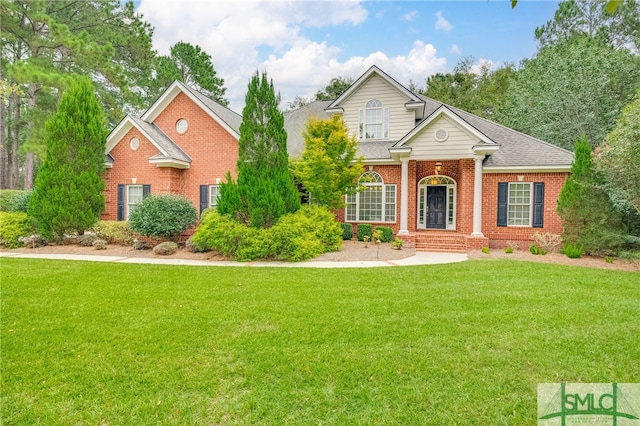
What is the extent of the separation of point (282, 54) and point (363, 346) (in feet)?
59.8

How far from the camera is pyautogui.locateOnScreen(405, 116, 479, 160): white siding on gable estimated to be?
13539mm

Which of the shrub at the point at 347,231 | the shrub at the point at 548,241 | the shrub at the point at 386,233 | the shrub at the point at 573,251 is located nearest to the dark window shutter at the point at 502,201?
the shrub at the point at 548,241

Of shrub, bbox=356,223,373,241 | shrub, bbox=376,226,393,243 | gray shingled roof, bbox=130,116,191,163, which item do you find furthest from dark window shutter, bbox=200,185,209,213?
shrub, bbox=376,226,393,243

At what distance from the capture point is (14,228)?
1314cm

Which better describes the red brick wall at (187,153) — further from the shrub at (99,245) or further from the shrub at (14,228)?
the shrub at (99,245)

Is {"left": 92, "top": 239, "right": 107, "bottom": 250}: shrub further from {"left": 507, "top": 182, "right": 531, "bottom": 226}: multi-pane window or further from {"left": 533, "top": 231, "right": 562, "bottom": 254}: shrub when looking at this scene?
{"left": 533, "top": 231, "right": 562, "bottom": 254}: shrub

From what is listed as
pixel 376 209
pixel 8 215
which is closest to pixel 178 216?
pixel 8 215

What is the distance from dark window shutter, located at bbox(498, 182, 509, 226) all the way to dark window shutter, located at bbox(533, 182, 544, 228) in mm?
998

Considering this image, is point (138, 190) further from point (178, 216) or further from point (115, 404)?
point (115, 404)

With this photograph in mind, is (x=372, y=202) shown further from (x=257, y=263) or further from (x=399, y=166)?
(x=257, y=263)

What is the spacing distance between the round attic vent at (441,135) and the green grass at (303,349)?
756cm

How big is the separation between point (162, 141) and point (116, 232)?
14.8 feet

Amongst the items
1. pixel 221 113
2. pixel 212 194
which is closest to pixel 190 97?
pixel 221 113

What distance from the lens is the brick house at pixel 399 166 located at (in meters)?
13.8
